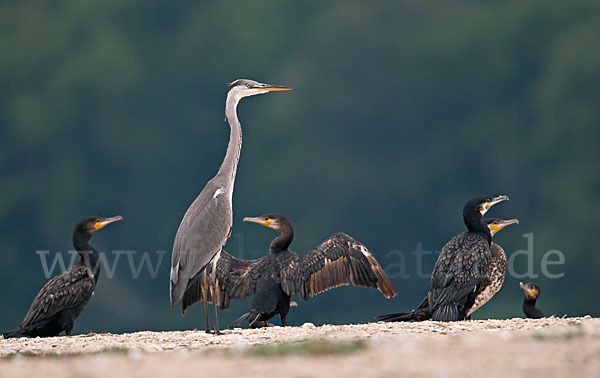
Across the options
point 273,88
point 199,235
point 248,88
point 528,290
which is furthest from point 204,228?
point 528,290

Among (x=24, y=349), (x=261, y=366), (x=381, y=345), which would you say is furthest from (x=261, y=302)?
(x=261, y=366)

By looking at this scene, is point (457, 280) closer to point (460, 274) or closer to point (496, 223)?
point (460, 274)

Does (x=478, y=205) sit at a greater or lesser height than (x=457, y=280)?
greater

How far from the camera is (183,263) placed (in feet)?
32.0

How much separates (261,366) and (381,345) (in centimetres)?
132

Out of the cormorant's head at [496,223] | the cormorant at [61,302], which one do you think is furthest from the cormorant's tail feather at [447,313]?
the cormorant at [61,302]

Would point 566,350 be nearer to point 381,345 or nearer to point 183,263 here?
point 381,345

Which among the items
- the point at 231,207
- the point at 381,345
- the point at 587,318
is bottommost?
the point at 587,318

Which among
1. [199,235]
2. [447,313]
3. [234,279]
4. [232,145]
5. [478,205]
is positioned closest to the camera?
[199,235]

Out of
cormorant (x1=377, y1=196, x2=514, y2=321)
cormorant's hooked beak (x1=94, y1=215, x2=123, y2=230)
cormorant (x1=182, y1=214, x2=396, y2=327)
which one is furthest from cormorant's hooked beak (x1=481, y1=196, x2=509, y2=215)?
cormorant's hooked beak (x1=94, y1=215, x2=123, y2=230)

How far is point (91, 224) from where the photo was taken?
38.9ft

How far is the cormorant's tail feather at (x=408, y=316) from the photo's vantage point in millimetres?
10906

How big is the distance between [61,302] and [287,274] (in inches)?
135

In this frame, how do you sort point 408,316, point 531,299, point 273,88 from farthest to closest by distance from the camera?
point 531,299 → point 273,88 → point 408,316
